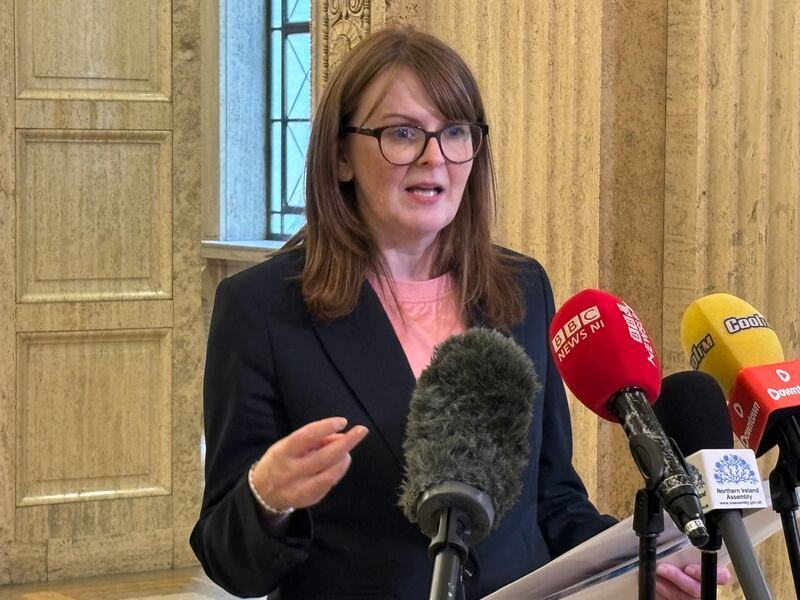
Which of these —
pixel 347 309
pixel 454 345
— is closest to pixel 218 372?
pixel 347 309

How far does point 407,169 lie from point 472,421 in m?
0.70

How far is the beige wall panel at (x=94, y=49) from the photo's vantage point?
5773 mm

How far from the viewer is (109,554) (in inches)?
234

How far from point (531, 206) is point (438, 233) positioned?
4.71 ft

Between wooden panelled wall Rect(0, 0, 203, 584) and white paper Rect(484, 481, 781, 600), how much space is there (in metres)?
4.54

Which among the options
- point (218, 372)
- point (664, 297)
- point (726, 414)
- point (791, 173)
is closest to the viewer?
point (726, 414)

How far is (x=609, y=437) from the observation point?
140 inches

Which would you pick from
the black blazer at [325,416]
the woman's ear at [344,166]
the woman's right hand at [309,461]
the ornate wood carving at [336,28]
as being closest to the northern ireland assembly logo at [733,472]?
the woman's right hand at [309,461]

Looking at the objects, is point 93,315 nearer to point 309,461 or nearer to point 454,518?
point 309,461

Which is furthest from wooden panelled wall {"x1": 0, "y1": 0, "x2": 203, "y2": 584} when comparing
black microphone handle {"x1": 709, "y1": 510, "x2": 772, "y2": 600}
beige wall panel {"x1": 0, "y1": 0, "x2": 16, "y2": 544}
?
black microphone handle {"x1": 709, "y1": 510, "x2": 772, "y2": 600}

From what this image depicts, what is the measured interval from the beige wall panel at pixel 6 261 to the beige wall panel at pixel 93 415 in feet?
0.15

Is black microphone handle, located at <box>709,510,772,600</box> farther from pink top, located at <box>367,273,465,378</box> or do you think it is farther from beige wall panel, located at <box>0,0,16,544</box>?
beige wall panel, located at <box>0,0,16,544</box>

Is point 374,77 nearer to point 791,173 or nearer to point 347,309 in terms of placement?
point 347,309

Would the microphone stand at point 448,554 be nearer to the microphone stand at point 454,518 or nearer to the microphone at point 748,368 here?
the microphone stand at point 454,518
